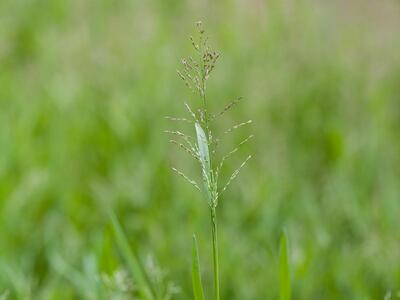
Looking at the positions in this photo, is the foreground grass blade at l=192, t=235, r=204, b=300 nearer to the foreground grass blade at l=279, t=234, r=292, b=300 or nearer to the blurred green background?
the foreground grass blade at l=279, t=234, r=292, b=300

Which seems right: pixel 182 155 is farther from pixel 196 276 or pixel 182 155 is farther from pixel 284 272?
pixel 196 276

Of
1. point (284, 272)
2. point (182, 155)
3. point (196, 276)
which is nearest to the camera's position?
point (196, 276)

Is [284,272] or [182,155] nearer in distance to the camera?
[284,272]

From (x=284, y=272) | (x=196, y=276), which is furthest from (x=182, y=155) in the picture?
(x=196, y=276)

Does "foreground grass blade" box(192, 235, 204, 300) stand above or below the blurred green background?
below

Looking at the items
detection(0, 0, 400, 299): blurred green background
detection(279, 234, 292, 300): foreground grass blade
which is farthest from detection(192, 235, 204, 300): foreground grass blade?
detection(0, 0, 400, 299): blurred green background

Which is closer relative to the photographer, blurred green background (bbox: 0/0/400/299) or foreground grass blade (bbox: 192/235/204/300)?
foreground grass blade (bbox: 192/235/204/300)

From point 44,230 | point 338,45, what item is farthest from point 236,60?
point 44,230

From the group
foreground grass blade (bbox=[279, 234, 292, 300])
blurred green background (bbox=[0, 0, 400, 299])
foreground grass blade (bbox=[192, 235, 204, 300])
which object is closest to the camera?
foreground grass blade (bbox=[192, 235, 204, 300])

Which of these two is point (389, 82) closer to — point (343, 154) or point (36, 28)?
point (343, 154)
